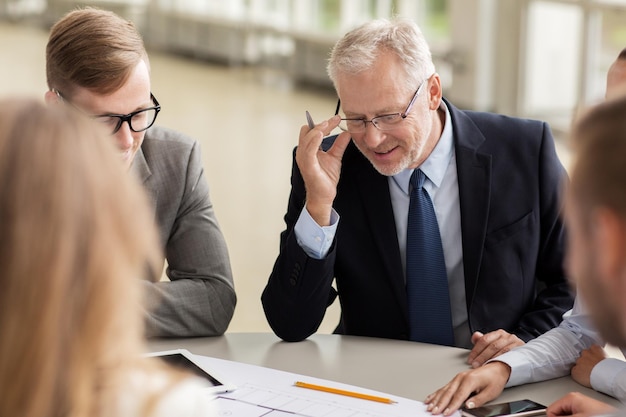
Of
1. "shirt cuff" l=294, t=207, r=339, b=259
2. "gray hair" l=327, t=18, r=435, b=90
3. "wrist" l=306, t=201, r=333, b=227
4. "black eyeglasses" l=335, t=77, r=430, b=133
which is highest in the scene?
"gray hair" l=327, t=18, r=435, b=90

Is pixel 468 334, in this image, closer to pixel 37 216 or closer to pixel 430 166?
pixel 430 166

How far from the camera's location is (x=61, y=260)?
1.12 metres

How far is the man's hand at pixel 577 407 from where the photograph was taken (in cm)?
199

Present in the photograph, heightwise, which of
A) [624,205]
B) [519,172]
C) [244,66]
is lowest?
[244,66]

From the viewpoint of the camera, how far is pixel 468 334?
2.75 m

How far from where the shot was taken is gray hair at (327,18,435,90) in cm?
268

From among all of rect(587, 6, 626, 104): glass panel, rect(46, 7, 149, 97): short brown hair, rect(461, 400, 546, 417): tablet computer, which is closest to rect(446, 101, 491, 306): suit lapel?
rect(461, 400, 546, 417): tablet computer

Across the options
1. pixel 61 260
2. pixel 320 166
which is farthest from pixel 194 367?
pixel 61 260

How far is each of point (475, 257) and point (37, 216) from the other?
1.75m

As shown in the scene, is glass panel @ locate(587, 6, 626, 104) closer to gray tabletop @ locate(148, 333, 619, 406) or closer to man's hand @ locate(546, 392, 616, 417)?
gray tabletop @ locate(148, 333, 619, 406)

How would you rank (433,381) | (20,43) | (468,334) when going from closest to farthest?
1. (433,381)
2. (468,334)
3. (20,43)

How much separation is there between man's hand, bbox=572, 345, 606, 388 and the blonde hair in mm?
1362

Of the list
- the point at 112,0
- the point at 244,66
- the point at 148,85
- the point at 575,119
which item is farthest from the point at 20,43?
the point at 575,119

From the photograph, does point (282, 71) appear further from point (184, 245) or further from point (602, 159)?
point (602, 159)
